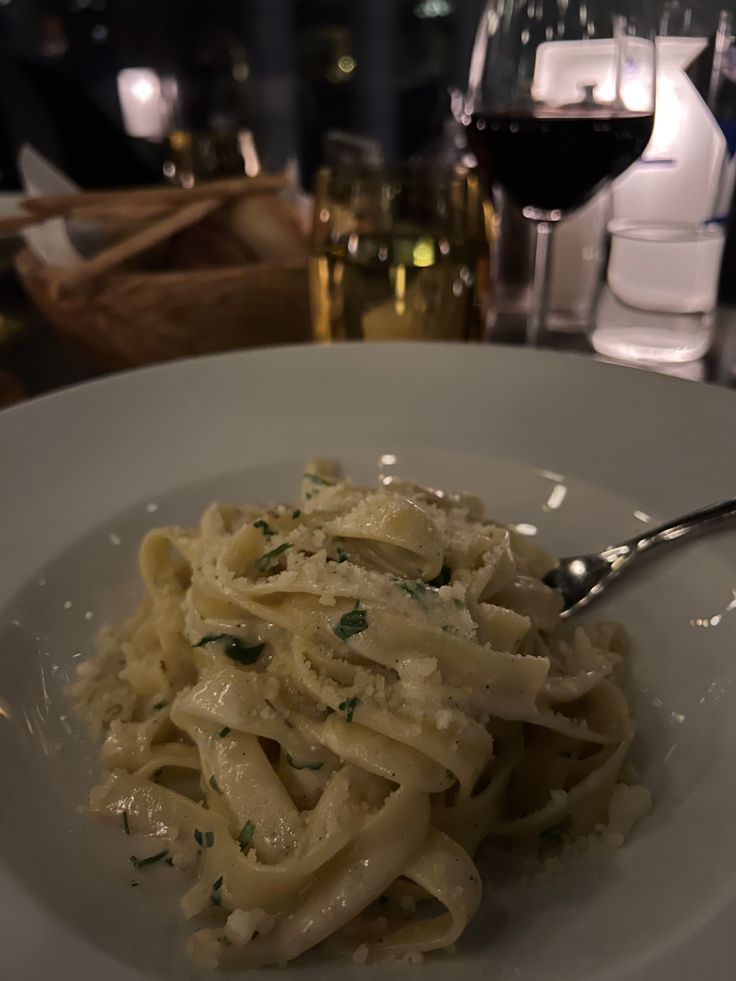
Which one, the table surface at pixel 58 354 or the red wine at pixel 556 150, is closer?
the red wine at pixel 556 150

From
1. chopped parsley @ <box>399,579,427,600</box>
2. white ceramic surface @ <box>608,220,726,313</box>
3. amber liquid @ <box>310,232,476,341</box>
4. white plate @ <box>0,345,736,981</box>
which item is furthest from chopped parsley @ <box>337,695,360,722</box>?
white ceramic surface @ <box>608,220,726,313</box>

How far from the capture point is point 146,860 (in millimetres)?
899

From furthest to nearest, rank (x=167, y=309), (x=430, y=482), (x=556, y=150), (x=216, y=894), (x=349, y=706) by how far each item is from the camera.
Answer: (x=167, y=309) < (x=556, y=150) < (x=430, y=482) < (x=349, y=706) < (x=216, y=894)

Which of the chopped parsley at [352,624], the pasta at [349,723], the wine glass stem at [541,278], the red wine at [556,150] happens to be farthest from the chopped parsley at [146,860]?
the red wine at [556,150]

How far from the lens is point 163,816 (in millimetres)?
958

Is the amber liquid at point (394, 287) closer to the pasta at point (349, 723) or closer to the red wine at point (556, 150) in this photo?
the red wine at point (556, 150)

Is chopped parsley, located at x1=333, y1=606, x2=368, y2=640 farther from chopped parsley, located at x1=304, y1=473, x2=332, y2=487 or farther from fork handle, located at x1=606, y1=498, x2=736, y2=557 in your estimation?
fork handle, located at x1=606, y1=498, x2=736, y2=557

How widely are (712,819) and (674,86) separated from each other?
1.68 meters

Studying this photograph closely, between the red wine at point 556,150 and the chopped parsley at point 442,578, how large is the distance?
909 mm

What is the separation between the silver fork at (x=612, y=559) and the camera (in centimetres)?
116

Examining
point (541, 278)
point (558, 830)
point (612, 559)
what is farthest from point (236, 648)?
point (541, 278)

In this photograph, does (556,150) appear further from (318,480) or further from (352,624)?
(352,624)

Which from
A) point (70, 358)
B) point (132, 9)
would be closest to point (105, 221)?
point (70, 358)

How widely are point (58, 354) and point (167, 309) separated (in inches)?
17.3
